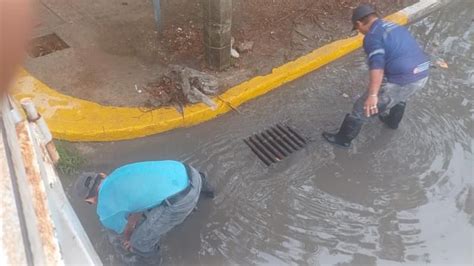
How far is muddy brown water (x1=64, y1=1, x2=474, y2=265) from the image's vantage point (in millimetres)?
4109

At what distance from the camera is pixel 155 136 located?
16.5 feet

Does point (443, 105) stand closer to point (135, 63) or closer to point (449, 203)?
point (449, 203)

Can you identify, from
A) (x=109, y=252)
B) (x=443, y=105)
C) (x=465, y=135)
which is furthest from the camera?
(x=443, y=105)

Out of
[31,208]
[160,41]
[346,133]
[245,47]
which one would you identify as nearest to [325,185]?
[346,133]

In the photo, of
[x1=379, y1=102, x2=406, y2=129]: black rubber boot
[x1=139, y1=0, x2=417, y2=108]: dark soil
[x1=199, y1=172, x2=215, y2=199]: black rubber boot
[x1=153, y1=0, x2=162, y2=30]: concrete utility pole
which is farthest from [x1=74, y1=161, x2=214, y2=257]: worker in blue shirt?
[x1=153, y1=0, x2=162, y2=30]: concrete utility pole

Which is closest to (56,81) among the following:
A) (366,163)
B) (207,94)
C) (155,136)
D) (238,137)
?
(155,136)

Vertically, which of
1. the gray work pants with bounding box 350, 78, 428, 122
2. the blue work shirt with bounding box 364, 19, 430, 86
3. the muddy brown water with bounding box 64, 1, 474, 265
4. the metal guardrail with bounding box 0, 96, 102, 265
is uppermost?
the metal guardrail with bounding box 0, 96, 102, 265

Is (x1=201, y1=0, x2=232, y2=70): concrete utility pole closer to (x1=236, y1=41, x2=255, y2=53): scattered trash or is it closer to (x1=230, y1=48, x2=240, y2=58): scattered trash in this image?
(x1=230, y1=48, x2=240, y2=58): scattered trash

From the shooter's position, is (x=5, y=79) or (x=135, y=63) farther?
Answer: (x=135, y=63)

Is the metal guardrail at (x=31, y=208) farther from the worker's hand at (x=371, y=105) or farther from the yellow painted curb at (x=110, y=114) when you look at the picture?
the worker's hand at (x=371, y=105)

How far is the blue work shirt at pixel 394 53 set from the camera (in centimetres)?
445

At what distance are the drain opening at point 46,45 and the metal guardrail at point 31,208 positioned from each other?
345cm

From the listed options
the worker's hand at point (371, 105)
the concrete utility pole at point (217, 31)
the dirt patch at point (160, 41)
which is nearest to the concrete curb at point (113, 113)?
the dirt patch at point (160, 41)

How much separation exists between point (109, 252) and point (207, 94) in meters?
2.01
